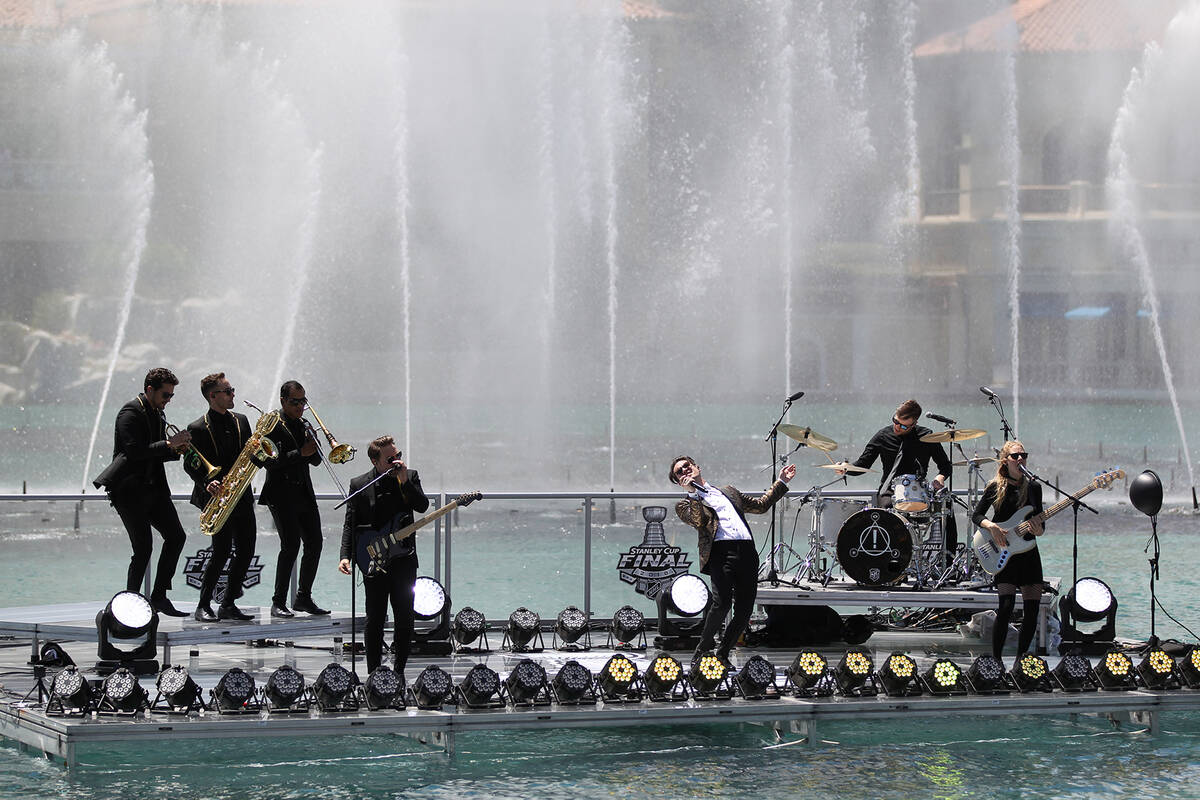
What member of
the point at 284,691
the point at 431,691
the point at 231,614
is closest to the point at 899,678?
the point at 431,691

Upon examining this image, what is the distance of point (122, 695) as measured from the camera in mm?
9727

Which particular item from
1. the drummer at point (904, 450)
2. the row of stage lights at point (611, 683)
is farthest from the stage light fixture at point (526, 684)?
the drummer at point (904, 450)

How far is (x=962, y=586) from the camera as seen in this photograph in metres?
12.2

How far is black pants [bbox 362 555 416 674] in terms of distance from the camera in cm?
1029

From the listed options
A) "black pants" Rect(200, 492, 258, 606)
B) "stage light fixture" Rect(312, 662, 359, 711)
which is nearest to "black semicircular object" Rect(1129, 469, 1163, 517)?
"stage light fixture" Rect(312, 662, 359, 711)

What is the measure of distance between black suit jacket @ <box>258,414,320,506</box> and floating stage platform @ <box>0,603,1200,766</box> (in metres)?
0.81

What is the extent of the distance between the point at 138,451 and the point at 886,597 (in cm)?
521

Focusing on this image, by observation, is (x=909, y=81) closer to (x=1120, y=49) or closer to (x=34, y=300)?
(x=1120, y=49)

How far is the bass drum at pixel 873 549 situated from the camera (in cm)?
1212

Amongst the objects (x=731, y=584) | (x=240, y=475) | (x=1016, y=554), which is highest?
(x=240, y=475)

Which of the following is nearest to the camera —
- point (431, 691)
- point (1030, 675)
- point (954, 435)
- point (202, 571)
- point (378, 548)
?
point (431, 691)

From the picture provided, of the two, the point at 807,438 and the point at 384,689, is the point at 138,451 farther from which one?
the point at 807,438

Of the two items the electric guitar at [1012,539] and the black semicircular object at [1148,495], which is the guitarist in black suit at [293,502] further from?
the black semicircular object at [1148,495]

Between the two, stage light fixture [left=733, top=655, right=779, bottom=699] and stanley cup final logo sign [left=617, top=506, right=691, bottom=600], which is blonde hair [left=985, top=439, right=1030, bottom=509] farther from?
stanley cup final logo sign [left=617, top=506, right=691, bottom=600]
